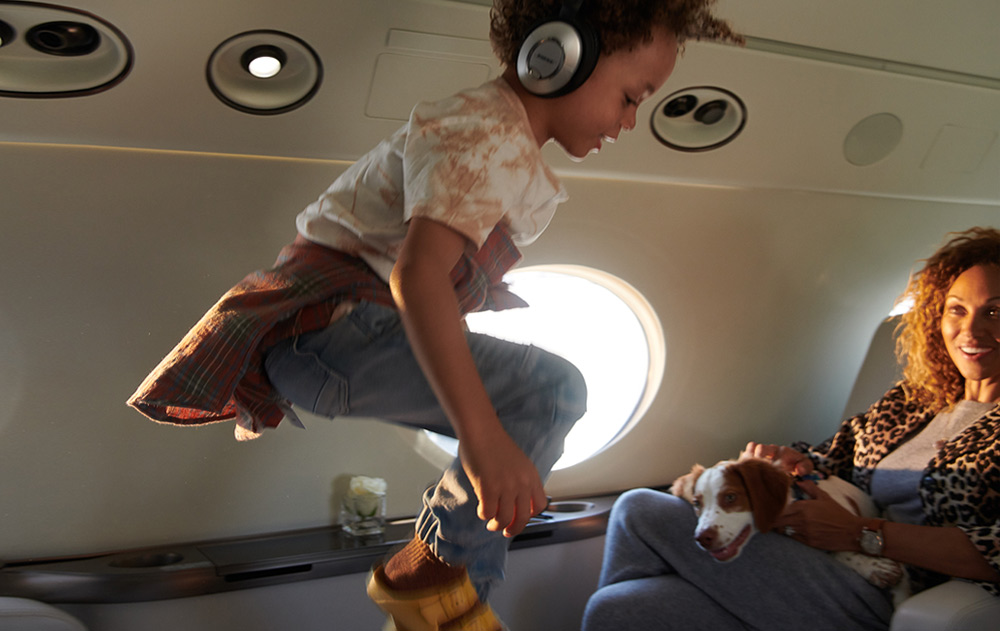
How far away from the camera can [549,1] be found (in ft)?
4.39

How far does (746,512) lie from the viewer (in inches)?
90.7

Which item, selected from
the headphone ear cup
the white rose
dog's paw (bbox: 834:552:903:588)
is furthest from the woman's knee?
the headphone ear cup

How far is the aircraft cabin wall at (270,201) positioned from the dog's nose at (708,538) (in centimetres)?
78

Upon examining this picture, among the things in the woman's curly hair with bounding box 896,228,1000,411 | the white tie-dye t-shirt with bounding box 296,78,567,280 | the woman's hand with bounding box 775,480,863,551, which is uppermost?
the white tie-dye t-shirt with bounding box 296,78,567,280

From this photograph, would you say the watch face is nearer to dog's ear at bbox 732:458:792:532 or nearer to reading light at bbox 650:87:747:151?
dog's ear at bbox 732:458:792:532

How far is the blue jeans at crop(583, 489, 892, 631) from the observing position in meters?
2.24

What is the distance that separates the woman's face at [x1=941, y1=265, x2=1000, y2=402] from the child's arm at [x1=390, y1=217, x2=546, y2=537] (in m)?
1.92

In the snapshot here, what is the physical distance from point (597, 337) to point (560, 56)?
2135mm

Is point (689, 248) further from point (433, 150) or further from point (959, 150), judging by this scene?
point (433, 150)

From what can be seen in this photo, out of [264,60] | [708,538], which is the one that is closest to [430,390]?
[264,60]

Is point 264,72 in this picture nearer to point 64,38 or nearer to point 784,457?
point 64,38

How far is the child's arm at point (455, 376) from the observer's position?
41.2 inches

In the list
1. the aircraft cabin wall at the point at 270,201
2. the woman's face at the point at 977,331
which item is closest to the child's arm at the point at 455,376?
the aircraft cabin wall at the point at 270,201

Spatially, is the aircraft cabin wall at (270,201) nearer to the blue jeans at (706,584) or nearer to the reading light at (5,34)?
the reading light at (5,34)
